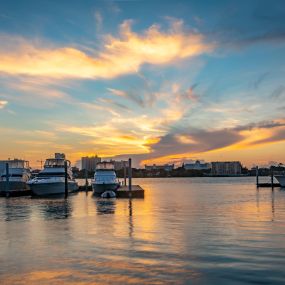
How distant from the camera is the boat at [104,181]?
72.1 meters

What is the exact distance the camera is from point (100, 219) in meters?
32.8

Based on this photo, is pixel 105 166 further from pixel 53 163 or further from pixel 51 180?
pixel 51 180

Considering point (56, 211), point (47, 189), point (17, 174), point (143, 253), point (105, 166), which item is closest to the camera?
point (143, 253)

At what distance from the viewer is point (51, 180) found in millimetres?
73812

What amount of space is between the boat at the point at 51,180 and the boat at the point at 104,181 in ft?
20.2

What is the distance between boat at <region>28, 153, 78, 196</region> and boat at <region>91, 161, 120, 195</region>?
6.17 metres

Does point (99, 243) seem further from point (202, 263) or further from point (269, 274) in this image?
point (269, 274)

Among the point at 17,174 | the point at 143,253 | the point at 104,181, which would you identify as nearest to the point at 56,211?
the point at 143,253

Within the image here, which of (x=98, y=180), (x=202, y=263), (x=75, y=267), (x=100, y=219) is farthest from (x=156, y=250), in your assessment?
(x=98, y=180)

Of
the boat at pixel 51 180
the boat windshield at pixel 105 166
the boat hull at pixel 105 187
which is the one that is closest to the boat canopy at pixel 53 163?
the boat at pixel 51 180

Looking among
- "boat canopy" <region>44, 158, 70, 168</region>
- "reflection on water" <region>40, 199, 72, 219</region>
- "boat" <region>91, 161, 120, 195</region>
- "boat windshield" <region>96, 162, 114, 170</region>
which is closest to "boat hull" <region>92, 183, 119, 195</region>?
"boat" <region>91, 161, 120, 195</region>

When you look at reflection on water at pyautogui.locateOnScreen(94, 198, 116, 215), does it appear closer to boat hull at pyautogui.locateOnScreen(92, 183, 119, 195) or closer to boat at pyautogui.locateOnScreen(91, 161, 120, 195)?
boat at pyautogui.locateOnScreen(91, 161, 120, 195)

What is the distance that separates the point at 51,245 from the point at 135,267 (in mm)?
6323

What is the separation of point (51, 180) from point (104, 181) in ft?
29.5
